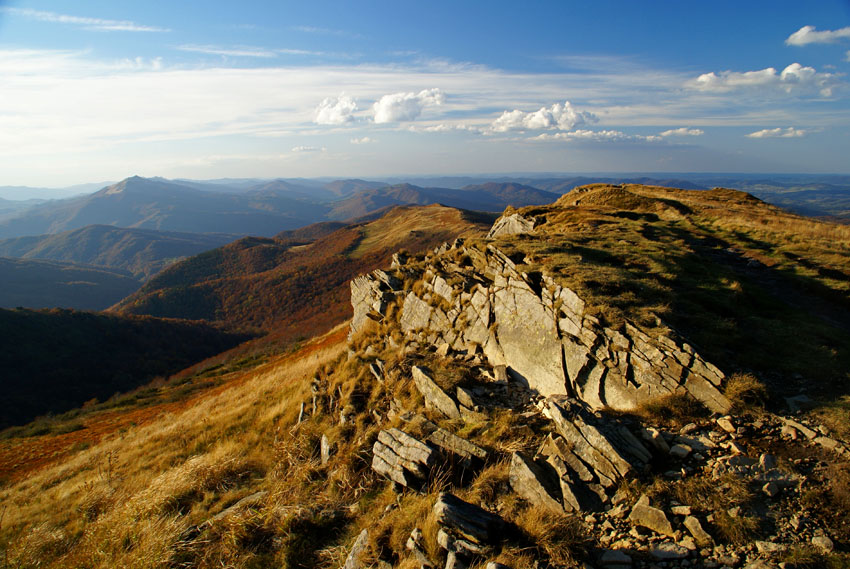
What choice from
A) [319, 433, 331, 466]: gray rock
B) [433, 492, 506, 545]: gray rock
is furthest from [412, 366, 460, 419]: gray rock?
[433, 492, 506, 545]: gray rock

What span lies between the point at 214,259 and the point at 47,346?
115m

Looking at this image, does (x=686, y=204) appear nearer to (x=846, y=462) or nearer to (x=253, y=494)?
(x=846, y=462)

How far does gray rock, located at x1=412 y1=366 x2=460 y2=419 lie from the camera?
932 cm

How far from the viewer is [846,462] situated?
5.73m

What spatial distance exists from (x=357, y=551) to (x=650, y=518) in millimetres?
4767

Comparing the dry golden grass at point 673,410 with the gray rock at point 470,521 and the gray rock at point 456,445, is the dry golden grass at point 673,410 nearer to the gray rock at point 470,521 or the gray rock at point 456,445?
the gray rock at point 456,445

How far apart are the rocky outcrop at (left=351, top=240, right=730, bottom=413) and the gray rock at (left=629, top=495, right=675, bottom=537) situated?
2.80m

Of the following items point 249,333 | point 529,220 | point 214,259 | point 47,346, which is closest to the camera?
point 529,220

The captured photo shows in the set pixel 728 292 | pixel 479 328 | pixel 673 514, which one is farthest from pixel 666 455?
pixel 728 292

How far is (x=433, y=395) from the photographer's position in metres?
9.93

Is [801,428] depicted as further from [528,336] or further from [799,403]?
[528,336]

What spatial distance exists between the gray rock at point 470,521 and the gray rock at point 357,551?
4.48 ft

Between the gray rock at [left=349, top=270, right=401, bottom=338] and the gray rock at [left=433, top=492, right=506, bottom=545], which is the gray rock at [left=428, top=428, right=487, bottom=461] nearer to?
the gray rock at [left=433, top=492, right=506, bottom=545]

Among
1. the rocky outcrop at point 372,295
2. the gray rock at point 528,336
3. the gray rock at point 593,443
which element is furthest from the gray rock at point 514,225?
the gray rock at point 593,443
